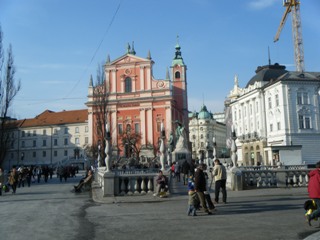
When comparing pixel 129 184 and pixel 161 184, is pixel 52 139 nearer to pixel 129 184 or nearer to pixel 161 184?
pixel 129 184

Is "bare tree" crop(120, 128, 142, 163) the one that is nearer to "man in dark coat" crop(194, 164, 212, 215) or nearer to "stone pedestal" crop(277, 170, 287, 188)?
"stone pedestal" crop(277, 170, 287, 188)

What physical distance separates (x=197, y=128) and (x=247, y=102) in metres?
68.4

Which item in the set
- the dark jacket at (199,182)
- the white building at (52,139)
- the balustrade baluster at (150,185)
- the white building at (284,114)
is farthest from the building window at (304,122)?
the white building at (52,139)

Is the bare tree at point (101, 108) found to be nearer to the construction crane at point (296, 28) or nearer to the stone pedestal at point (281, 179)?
the stone pedestal at point (281, 179)

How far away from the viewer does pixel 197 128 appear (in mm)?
134125

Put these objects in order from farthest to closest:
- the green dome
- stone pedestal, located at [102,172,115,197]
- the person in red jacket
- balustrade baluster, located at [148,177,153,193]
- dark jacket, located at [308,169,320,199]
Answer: the green dome
balustrade baluster, located at [148,177,153,193]
stone pedestal, located at [102,172,115,197]
dark jacket, located at [308,169,320,199]
the person in red jacket

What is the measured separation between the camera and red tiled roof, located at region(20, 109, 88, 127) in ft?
306

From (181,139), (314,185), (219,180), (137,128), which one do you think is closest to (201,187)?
(219,180)

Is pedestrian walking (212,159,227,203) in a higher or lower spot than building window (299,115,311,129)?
lower

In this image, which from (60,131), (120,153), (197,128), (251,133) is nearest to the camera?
(251,133)

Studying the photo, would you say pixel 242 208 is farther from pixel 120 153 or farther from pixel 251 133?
pixel 120 153

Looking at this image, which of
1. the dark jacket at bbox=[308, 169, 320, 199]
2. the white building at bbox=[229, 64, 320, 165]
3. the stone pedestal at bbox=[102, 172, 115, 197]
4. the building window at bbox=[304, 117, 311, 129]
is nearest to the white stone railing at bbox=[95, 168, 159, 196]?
the stone pedestal at bbox=[102, 172, 115, 197]

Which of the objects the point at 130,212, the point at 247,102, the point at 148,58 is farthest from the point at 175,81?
the point at 130,212

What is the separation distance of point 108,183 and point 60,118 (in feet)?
269
